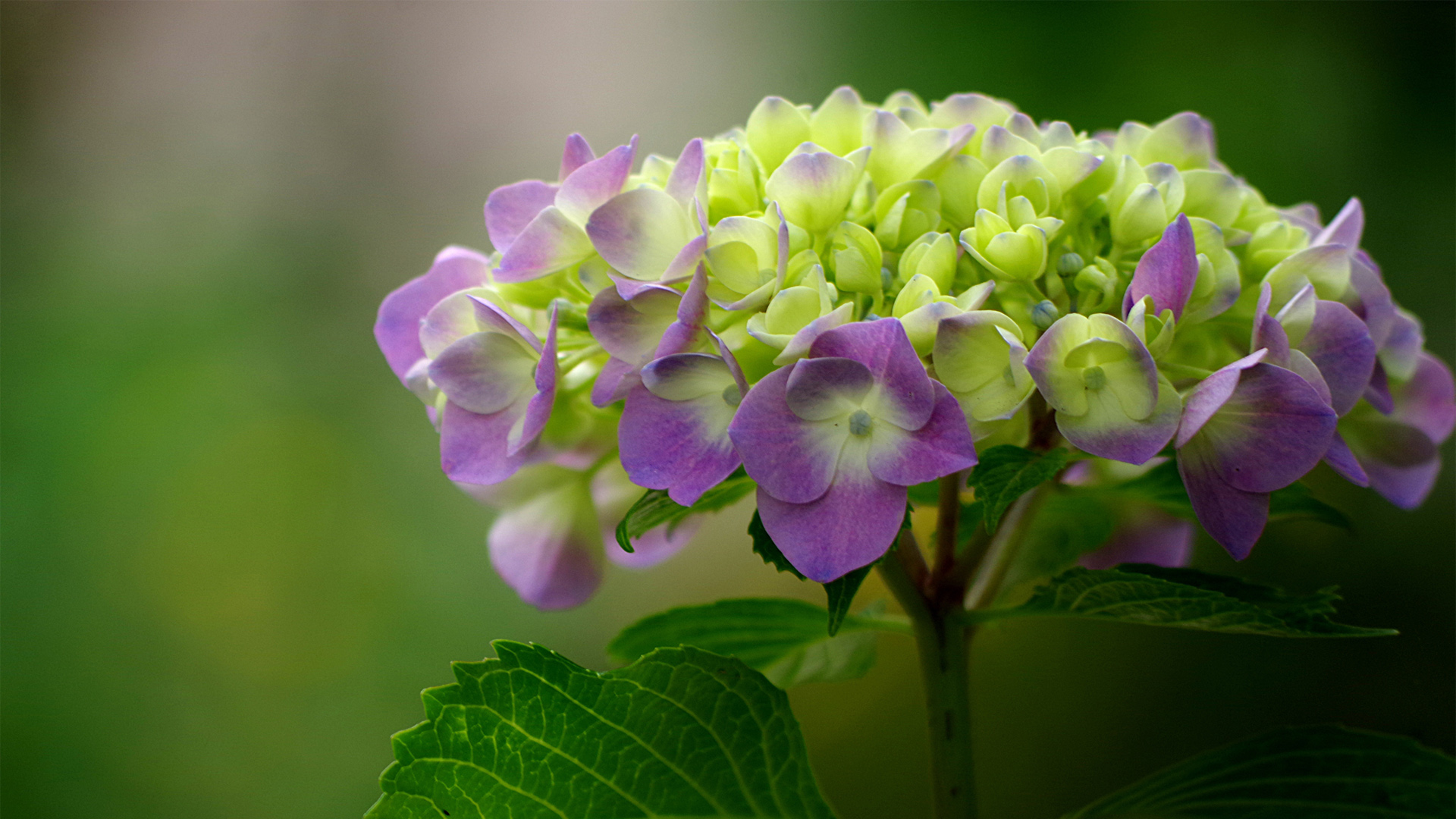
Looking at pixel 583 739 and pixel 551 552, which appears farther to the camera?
pixel 551 552

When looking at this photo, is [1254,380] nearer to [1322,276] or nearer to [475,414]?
[1322,276]

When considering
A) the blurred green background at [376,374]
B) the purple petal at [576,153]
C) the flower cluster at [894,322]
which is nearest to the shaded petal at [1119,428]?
the flower cluster at [894,322]

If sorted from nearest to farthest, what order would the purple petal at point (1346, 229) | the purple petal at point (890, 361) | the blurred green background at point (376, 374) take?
the purple petal at point (890, 361) → the purple petal at point (1346, 229) → the blurred green background at point (376, 374)

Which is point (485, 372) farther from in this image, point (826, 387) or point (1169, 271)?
point (1169, 271)

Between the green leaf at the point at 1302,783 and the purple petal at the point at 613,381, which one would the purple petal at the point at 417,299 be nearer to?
the purple petal at the point at 613,381

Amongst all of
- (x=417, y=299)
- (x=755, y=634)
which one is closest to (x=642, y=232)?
(x=417, y=299)

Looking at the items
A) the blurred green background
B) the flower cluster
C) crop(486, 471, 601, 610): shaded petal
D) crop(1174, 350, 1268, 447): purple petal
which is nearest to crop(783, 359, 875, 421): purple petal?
the flower cluster

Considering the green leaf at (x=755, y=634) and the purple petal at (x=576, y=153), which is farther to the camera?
the green leaf at (x=755, y=634)
